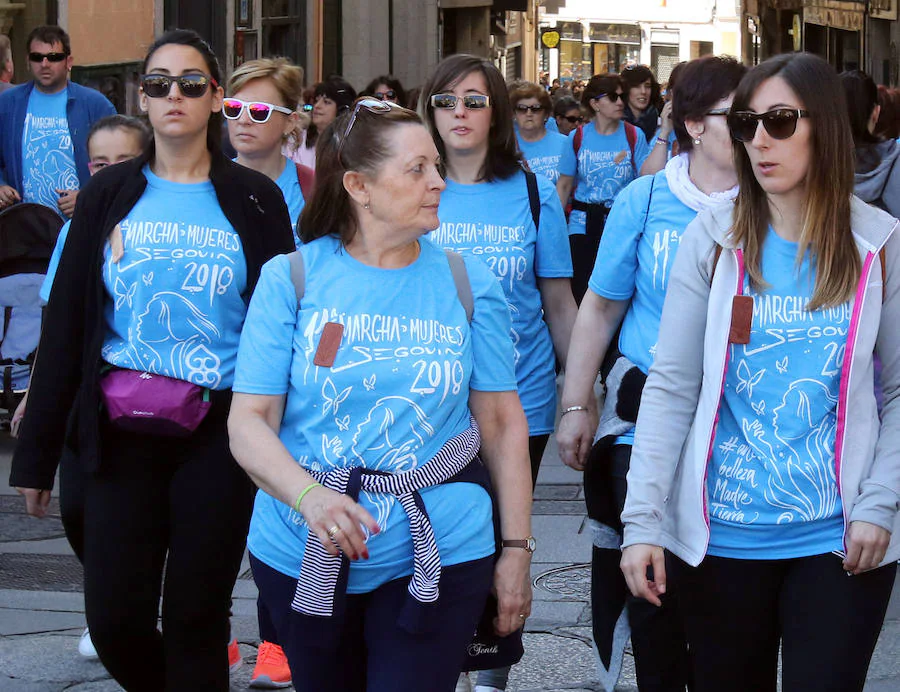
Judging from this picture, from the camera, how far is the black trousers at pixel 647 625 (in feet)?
14.7

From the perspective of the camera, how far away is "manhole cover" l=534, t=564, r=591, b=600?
21.2 feet

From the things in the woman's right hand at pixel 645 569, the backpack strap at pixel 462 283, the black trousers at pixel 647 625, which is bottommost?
the black trousers at pixel 647 625

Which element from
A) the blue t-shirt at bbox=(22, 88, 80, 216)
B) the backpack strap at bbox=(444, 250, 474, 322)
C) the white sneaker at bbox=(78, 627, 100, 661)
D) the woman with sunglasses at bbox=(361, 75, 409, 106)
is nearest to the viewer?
the backpack strap at bbox=(444, 250, 474, 322)

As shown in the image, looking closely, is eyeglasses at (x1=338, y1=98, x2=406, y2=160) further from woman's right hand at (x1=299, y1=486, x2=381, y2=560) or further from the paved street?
the paved street

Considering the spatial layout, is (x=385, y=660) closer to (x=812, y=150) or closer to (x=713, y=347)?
(x=713, y=347)

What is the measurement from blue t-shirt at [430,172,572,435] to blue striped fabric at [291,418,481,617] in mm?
1950

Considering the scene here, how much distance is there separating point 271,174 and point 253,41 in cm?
1527

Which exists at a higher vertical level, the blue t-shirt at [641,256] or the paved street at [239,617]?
the blue t-shirt at [641,256]

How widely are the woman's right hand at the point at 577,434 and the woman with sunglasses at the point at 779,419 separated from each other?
3.60 ft

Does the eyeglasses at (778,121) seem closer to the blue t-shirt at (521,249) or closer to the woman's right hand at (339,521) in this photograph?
the woman's right hand at (339,521)

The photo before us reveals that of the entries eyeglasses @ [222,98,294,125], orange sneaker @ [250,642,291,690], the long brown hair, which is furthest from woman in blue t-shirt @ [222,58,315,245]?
the long brown hair

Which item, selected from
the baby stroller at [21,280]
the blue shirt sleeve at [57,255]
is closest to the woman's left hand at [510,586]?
the blue shirt sleeve at [57,255]

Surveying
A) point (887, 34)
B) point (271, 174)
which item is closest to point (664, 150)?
point (271, 174)

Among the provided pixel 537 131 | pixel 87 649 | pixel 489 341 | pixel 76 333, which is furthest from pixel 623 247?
pixel 537 131
